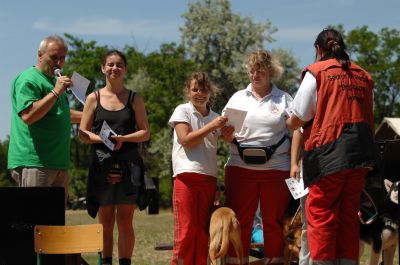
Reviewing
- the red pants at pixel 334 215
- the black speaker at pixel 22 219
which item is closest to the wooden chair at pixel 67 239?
the black speaker at pixel 22 219

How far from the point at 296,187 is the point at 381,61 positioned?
44.1 m

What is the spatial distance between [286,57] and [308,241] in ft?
131

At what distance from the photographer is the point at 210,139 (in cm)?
660

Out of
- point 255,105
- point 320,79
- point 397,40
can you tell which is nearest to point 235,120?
point 255,105

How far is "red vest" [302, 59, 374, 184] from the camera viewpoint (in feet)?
17.6

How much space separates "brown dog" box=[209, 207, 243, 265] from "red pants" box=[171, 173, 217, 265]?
0.21 meters

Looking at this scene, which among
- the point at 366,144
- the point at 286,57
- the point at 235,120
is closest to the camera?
the point at 366,144

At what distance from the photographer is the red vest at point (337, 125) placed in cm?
535

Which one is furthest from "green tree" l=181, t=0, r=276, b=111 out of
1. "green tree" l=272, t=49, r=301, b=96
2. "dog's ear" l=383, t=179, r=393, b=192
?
"dog's ear" l=383, t=179, r=393, b=192

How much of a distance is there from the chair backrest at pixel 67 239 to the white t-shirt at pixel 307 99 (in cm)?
185

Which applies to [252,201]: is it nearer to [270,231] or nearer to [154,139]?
[270,231]

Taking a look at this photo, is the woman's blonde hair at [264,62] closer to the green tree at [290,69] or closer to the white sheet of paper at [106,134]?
the white sheet of paper at [106,134]

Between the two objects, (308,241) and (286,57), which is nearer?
(308,241)

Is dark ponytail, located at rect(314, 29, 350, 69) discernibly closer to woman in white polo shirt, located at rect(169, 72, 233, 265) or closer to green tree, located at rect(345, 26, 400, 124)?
woman in white polo shirt, located at rect(169, 72, 233, 265)
